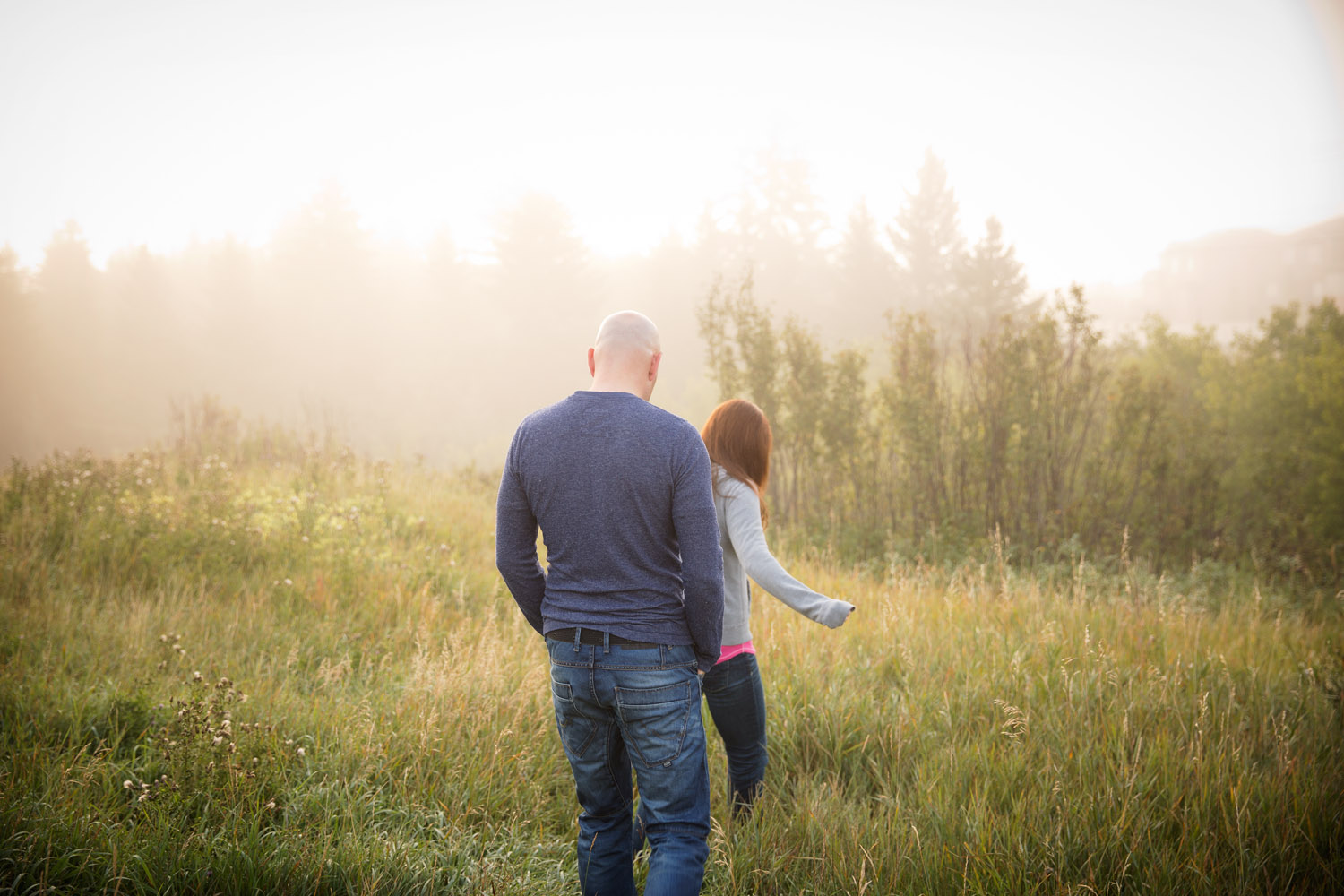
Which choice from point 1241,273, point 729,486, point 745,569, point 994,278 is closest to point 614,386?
point 729,486

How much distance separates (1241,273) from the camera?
44.6 meters

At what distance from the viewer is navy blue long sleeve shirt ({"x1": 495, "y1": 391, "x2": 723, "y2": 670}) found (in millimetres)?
2002

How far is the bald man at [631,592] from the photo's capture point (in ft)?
6.53

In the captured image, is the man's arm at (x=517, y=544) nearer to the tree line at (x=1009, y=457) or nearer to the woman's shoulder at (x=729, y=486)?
the woman's shoulder at (x=729, y=486)

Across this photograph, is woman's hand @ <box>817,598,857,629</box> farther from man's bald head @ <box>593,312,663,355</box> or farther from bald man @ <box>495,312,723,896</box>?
man's bald head @ <box>593,312,663,355</box>

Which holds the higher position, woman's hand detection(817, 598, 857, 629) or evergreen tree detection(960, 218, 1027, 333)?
evergreen tree detection(960, 218, 1027, 333)

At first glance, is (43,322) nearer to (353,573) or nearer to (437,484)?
(437,484)

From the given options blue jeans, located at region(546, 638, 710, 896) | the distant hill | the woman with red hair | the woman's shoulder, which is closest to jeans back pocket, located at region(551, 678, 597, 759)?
blue jeans, located at region(546, 638, 710, 896)

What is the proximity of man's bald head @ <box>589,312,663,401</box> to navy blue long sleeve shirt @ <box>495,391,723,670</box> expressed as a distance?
0.07 m

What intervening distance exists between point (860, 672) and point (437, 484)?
873cm

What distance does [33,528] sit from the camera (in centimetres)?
641

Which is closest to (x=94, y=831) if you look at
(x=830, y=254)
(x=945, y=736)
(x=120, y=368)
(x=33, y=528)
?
(x=945, y=736)

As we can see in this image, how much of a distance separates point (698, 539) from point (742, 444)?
87 cm

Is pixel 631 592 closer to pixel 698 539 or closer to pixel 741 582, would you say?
pixel 698 539
